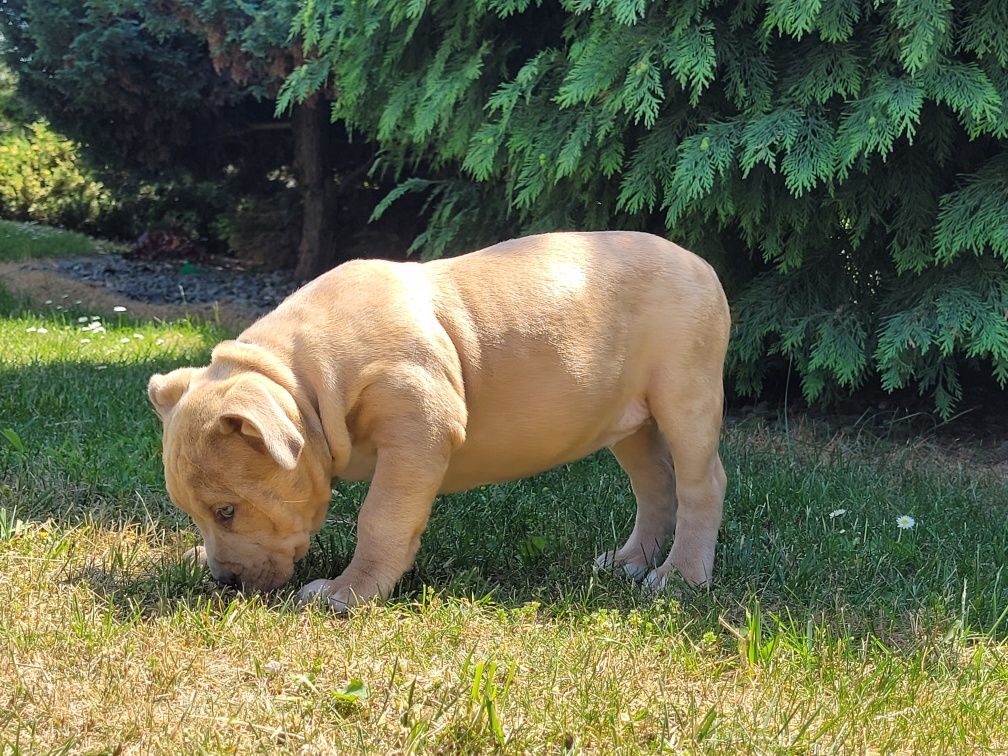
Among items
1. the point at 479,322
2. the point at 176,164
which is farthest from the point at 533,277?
the point at 176,164

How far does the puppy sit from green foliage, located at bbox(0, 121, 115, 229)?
46.9 feet

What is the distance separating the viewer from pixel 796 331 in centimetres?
552

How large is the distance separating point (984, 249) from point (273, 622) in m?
4.05

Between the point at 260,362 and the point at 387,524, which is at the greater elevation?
the point at 260,362

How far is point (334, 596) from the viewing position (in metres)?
3.16

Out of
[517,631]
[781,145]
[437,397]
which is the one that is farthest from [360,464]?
[781,145]

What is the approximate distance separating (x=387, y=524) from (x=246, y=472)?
0.45 m

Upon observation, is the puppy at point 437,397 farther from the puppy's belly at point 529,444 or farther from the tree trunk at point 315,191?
the tree trunk at point 315,191

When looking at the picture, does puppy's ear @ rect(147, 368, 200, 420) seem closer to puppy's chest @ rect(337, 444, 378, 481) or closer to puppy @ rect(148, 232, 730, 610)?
puppy @ rect(148, 232, 730, 610)

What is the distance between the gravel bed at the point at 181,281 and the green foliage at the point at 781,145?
14.9 feet

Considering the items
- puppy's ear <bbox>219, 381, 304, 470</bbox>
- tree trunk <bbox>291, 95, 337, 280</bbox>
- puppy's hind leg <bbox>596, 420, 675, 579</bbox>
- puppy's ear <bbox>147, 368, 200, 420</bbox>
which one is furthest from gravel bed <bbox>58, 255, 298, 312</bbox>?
puppy's ear <bbox>219, 381, 304, 470</bbox>

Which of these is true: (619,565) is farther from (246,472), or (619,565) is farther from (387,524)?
(246,472)

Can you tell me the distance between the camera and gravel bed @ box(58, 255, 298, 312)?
1053 centimetres

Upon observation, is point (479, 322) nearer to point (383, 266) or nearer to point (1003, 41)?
point (383, 266)
